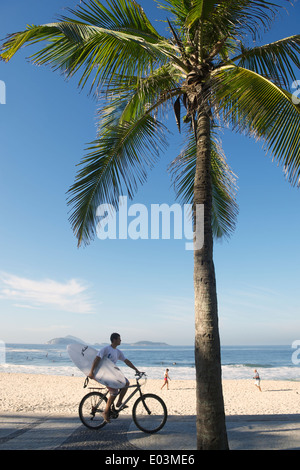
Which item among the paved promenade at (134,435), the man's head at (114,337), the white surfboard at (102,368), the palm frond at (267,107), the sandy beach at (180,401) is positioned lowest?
the sandy beach at (180,401)

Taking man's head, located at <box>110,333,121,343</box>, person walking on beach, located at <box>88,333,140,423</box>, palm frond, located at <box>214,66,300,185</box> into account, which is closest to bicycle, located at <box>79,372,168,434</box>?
person walking on beach, located at <box>88,333,140,423</box>

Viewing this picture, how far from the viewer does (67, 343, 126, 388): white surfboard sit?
586cm

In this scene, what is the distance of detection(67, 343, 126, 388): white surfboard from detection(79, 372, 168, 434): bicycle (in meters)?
0.29

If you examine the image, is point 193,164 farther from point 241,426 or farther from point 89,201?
point 241,426

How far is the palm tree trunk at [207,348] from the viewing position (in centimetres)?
421

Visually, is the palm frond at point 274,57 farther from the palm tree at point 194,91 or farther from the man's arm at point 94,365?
the man's arm at point 94,365

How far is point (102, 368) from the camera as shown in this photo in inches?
233

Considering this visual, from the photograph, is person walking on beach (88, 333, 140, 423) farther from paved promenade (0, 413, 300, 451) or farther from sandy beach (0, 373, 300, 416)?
sandy beach (0, 373, 300, 416)

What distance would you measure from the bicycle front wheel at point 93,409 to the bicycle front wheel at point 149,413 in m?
0.58

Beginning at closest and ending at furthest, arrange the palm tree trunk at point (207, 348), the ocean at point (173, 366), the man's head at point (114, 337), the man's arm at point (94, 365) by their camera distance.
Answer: the palm tree trunk at point (207, 348) → the man's arm at point (94, 365) → the man's head at point (114, 337) → the ocean at point (173, 366)

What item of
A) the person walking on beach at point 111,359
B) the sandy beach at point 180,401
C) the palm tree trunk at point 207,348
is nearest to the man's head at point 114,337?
the person walking on beach at point 111,359

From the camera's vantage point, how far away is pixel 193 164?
725cm

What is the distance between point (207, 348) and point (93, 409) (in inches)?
115

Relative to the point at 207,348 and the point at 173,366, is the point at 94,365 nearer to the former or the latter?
the point at 207,348
